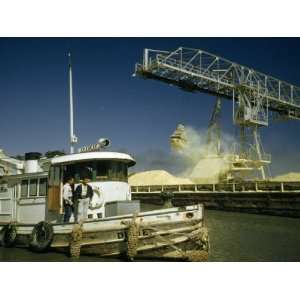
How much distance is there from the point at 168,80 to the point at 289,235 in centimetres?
1471

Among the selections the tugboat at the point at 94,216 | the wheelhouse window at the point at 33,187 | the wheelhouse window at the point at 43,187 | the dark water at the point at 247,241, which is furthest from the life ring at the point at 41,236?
the wheelhouse window at the point at 33,187

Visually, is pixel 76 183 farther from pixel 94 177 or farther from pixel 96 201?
pixel 96 201

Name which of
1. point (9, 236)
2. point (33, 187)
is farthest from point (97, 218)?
point (9, 236)

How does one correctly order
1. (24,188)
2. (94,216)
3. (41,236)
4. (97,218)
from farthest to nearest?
(24,188) → (41,236) → (94,216) → (97,218)

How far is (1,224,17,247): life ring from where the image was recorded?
13.0m

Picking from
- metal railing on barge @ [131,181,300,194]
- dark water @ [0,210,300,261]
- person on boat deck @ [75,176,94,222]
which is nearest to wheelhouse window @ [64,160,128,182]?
person on boat deck @ [75,176,94,222]

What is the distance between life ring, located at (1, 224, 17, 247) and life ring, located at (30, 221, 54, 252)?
1375 mm

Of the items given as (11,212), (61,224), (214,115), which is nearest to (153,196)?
(214,115)

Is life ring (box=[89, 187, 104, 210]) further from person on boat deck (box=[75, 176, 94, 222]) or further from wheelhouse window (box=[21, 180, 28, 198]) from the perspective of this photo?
wheelhouse window (box=[21, 180, 28, 198])

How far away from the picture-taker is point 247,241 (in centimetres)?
1416

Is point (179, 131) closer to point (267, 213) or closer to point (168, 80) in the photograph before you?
point (168, 80)

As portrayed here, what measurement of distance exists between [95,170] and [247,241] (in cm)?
668

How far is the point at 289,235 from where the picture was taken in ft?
51.3

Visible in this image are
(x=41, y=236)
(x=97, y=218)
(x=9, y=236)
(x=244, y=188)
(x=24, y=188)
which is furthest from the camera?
(x=244, y=188)
